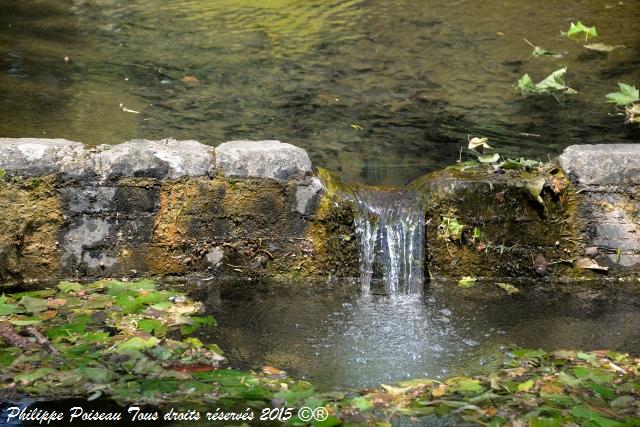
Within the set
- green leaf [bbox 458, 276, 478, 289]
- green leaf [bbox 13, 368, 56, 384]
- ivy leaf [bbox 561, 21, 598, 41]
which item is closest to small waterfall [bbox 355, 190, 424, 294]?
green leaf [bbox 458, 276, 478, 289]

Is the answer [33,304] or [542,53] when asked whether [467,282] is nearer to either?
[33,304]

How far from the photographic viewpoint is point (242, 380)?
342 centimetres

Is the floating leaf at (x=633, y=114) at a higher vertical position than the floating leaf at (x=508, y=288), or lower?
higher

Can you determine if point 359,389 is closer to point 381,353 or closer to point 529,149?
point 381,353

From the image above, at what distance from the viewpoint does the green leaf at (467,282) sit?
4512 millimetres

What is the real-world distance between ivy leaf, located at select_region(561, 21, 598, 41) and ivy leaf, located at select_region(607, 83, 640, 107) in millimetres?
1602

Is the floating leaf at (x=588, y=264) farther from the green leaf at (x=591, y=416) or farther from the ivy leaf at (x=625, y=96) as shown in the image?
the ivy leaf at (x=625, y=96)

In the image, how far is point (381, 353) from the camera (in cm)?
377

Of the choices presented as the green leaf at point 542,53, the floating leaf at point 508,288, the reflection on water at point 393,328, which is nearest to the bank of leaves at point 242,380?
the reflection on water at point 393,328

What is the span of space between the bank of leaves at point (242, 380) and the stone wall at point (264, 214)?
51 cm

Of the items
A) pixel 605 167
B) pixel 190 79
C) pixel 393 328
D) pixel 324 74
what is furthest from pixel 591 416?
pixel 190 79

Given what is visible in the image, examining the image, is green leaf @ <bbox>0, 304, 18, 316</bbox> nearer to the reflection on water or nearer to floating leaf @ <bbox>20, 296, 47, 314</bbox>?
floating leaf @ <bbox>20, 296, 47, 314</bbox>

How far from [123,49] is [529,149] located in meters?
3.78

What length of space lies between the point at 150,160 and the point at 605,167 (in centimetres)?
238
